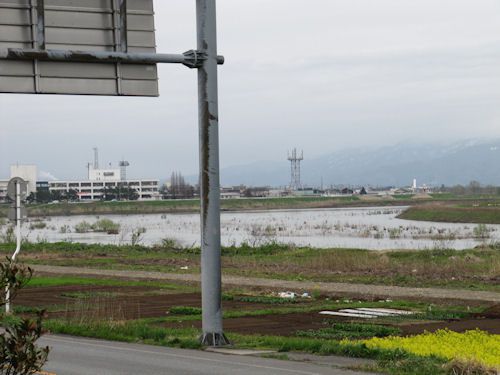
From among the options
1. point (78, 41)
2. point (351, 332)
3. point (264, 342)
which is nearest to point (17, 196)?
point (78, 41)

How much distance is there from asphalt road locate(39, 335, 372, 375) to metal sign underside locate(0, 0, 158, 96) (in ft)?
14.8

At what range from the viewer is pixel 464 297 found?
95.6 feet

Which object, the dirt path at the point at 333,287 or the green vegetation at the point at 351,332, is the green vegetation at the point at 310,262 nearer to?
the dirt path at the point at 333,287

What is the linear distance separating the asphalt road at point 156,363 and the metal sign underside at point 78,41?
4.51 metres

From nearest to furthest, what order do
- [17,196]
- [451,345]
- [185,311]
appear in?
1. [451,345]
2. [185,311]
3. [17,196]

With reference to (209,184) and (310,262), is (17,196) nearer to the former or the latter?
(209,184)

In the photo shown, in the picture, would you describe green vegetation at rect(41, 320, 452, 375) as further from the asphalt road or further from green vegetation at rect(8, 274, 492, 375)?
the asphalt road

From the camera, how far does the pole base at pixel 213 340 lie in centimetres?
1823

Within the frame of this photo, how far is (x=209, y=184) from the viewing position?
1828 centimetres

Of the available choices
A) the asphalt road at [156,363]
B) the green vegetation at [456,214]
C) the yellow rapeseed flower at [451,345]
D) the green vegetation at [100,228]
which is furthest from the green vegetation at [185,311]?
the green vegetation at [456,214]

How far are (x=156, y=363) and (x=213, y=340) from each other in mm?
2193

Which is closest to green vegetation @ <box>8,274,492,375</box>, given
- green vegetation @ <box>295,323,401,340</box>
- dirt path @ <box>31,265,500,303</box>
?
green vegetation @ <box>295,323,401,340</box>

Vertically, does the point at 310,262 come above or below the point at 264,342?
below

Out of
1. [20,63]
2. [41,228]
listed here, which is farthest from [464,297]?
[41,228]
